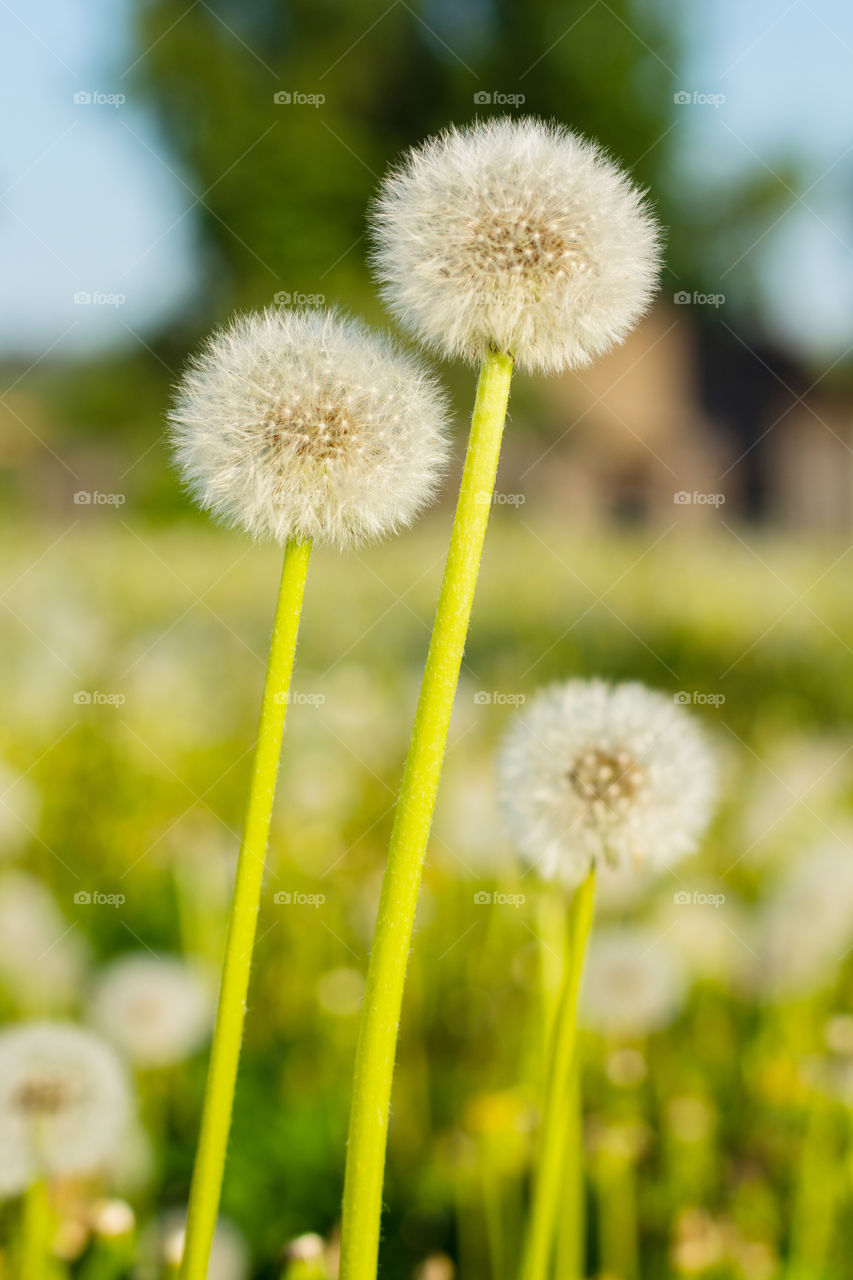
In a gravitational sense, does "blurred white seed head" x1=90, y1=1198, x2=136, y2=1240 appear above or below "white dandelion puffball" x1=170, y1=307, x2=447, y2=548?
below

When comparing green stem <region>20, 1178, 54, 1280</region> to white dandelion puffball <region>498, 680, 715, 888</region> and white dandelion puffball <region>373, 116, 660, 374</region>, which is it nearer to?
white dandelion puffball <region>498, 680, 715, 888</region>

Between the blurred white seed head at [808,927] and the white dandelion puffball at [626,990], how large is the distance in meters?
0.13

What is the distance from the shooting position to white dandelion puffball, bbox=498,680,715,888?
28.2 inches

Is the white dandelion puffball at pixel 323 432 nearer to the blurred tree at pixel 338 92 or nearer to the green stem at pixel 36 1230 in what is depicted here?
the green stem at pixel 36 1230

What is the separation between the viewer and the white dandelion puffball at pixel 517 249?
1.79 ft

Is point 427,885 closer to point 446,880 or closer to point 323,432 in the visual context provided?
point 446,880

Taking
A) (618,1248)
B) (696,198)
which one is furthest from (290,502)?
(696,198)

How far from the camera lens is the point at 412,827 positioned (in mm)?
511

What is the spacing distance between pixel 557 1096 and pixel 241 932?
19 centimetres

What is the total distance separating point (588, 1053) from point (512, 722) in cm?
69

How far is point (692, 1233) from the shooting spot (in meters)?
0.86

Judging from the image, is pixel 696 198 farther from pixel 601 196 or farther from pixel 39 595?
pixel 601 196

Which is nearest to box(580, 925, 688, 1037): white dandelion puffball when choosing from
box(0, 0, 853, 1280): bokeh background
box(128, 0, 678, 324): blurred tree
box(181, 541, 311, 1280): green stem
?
box(0, 0, 853, 1280): bokeh background

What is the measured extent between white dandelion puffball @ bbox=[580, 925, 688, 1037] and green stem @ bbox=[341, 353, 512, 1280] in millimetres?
664
